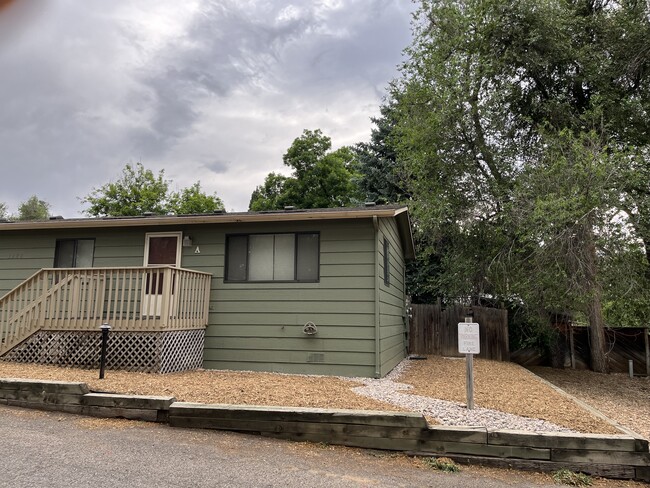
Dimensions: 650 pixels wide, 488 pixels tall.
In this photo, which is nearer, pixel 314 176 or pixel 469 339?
pixel 469 339

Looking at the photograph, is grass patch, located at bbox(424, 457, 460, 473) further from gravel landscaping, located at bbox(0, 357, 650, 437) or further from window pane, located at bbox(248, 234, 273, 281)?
window pane, located at bbox(248, 234, 273, 281)

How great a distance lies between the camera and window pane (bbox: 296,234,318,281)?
27.1 feet

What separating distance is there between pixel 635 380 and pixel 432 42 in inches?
432

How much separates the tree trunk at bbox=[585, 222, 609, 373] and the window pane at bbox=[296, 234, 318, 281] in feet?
18.0

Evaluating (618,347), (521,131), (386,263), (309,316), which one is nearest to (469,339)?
(309,316)

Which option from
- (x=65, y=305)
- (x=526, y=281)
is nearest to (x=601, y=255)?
(x=526, y=281)

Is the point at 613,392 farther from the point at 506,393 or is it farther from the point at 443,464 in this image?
the point at 443,464

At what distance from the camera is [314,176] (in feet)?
96.1

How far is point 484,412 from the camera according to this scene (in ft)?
16.5

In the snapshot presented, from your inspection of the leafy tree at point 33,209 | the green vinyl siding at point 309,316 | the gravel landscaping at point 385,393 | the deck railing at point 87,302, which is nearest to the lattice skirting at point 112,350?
the deck railing at point 87,302

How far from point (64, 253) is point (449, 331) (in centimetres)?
1023

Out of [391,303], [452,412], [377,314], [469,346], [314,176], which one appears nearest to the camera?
[452,412]

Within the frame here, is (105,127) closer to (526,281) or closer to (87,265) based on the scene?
(87,265)

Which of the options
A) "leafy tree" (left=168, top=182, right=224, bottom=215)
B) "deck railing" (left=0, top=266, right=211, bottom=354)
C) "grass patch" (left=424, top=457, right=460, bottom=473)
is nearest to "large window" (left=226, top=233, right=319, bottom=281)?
"deck railing" (left=0, top=266, right=211, bottom=354)
